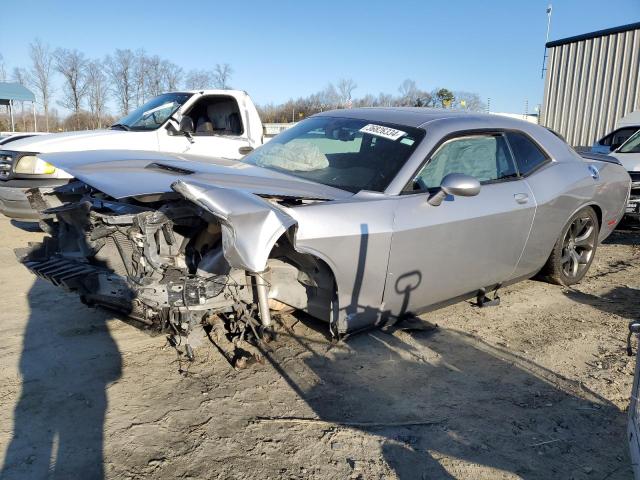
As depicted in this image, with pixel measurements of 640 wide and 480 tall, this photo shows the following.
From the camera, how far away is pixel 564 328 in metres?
4.01

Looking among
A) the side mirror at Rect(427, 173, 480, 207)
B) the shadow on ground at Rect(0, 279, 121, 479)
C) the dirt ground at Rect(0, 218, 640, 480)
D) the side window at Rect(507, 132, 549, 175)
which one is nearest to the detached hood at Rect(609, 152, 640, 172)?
the side window at Rect(507, 132, 549, 175)

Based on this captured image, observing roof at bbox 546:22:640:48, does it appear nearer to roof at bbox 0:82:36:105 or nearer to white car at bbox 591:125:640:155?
white car at bbox 591:125:640:155

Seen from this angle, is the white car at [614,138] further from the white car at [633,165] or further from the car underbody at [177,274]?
the car underbody at [177,274]

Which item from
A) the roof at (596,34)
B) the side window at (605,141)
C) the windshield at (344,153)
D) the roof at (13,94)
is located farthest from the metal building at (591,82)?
the roof at (13,94)

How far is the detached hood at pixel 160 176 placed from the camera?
277 centimetres

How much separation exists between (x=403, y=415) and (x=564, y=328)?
6.42ft

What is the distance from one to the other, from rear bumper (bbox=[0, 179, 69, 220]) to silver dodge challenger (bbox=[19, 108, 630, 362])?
6.38ft

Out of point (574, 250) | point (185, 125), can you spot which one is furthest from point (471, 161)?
point (185, 125)

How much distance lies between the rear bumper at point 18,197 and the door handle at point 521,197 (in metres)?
5.13

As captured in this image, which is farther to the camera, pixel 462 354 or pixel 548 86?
pixel 548 86

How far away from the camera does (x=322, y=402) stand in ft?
9.40

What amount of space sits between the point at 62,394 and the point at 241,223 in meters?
1.48

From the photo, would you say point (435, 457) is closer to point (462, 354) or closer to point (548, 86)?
point (462, 354)

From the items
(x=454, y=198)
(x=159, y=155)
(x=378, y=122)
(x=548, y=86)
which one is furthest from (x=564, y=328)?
(x=548, y=86)
